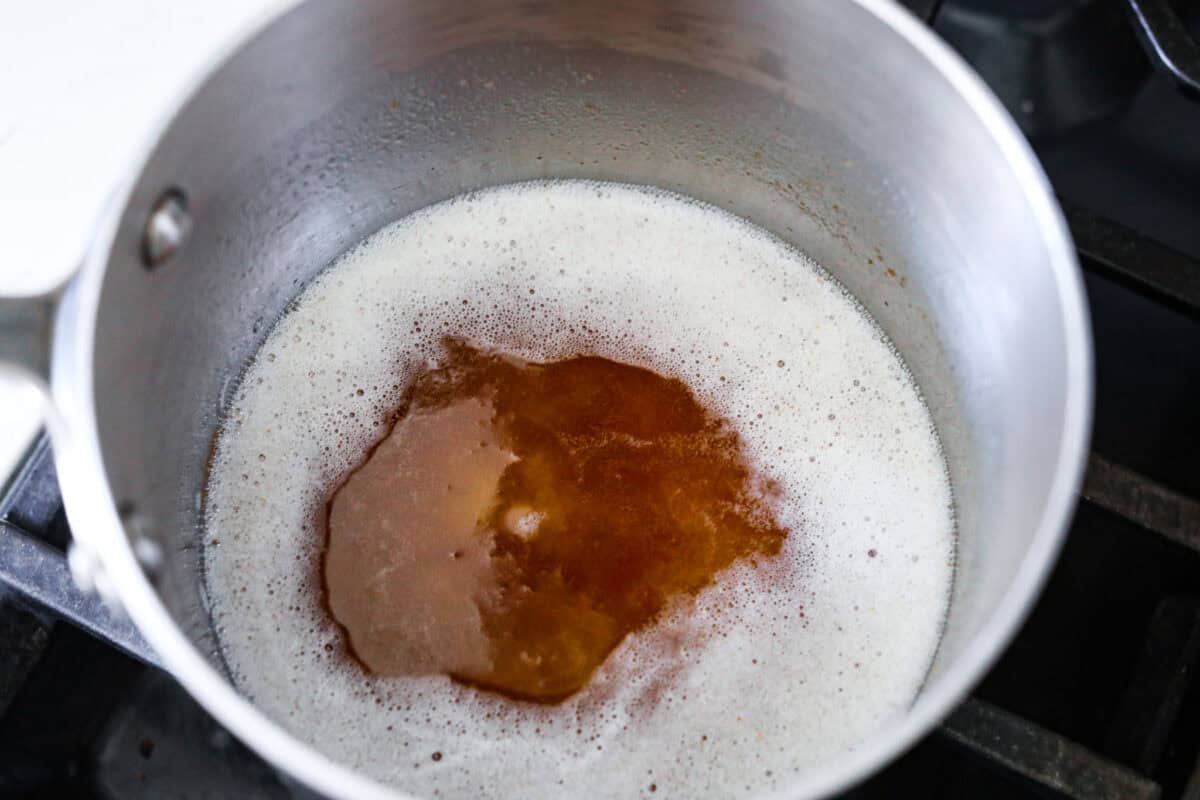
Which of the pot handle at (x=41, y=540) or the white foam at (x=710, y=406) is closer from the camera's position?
the pot handle at (x=41, y=540)

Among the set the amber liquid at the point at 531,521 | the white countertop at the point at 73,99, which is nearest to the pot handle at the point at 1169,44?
the amber liquid at the point at 531,521

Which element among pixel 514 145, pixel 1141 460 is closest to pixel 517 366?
pixel 514 145

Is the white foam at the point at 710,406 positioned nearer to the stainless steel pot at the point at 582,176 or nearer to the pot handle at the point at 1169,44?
the stainless steel pot at the point at 582,176

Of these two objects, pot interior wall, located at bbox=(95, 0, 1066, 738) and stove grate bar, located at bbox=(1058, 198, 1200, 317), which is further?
stove grate bar, located at bbox=(1058, 198, 1200, 317)

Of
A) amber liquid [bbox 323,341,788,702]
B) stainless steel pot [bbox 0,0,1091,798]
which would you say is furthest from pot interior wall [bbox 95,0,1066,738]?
amber liquid [bbox 323,341,788,702]

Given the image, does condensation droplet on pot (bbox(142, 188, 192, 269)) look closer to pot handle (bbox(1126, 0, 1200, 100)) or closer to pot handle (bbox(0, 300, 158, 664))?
pot handle (bbox(0, 300, 158, 664))

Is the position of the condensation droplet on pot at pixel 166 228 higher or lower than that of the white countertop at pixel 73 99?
higher
